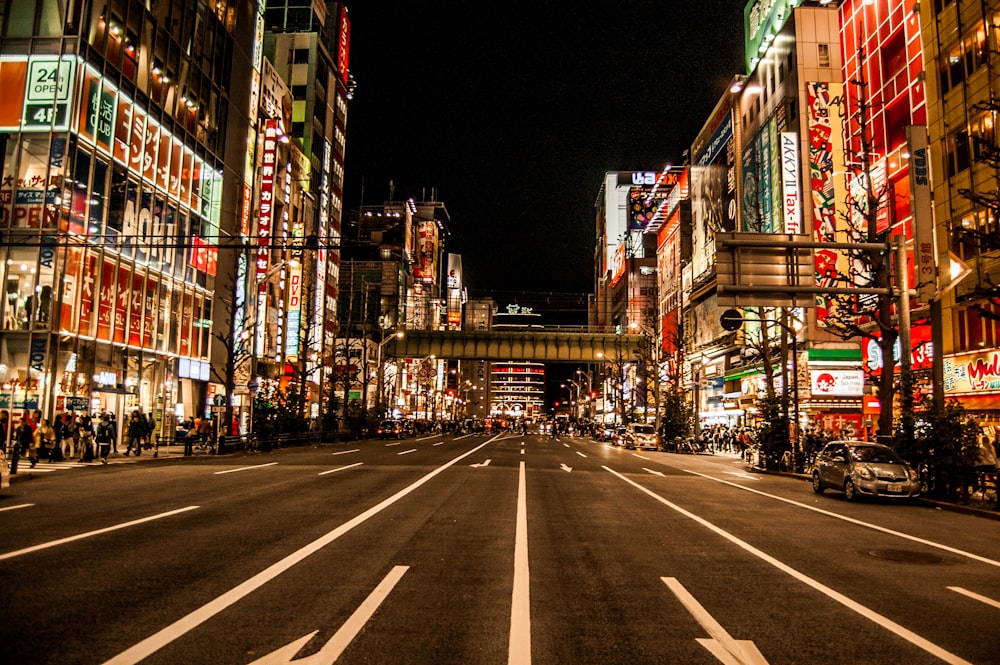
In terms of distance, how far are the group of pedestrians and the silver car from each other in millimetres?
23564

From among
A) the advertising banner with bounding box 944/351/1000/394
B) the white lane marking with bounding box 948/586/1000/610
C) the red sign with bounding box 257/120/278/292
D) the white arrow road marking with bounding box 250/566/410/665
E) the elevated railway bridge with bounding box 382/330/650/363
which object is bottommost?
the white lane marking with bounding box 948/586/1000/610

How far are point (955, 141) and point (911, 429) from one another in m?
19.2

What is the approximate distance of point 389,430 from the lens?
6344cm

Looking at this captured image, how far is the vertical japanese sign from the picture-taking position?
71.2ft

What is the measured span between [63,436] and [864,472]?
2689cm

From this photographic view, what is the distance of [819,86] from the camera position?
158ft

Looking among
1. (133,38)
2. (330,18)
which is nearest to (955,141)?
(133,38)

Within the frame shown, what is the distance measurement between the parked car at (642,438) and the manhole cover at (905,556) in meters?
45.1

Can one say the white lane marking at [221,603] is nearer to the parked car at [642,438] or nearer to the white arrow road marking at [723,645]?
the white arrow road marking at [723,645]

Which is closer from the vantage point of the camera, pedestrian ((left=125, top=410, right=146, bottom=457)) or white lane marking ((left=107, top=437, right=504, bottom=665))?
white lane marking ((left=107, top=437, right=504, bottom=665))

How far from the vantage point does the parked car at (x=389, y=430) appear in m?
61.3

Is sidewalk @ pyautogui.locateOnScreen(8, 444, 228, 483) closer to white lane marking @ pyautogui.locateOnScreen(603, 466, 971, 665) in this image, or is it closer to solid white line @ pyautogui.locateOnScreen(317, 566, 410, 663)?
solid white line @ pyautogui.locateOnScreen(317, 566, 410, 663)

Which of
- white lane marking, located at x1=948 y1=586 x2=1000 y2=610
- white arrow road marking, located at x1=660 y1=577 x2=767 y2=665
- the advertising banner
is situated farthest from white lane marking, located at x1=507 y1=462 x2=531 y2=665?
the advertising banner

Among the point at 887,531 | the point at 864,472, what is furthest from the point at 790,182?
the point at 887,531
